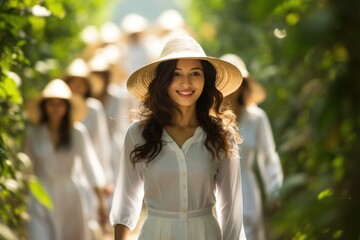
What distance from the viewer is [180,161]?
632cm

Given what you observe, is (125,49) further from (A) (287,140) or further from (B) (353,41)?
(B) (353,41)

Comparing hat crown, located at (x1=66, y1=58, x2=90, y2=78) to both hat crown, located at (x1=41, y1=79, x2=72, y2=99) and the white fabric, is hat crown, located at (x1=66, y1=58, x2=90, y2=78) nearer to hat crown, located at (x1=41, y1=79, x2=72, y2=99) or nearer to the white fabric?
the white fabric

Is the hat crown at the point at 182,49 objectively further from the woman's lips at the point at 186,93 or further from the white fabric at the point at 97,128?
the white fabric at the point at 97,128

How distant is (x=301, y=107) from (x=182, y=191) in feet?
2.85

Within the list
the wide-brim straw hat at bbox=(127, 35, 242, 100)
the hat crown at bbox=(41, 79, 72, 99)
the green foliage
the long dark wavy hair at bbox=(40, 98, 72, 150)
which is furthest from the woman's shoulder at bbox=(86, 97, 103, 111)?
the green foliage

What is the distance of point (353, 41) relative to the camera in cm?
376

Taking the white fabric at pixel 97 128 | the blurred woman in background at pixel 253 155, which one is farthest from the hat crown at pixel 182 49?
the white fabric at pixel 97 128

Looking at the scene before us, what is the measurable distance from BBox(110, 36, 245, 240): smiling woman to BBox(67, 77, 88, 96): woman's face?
23.4 feet

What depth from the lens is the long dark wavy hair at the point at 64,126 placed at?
10680 mm

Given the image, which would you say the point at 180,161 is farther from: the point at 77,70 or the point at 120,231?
the point at 77,70

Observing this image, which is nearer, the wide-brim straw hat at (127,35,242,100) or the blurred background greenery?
the blurred background greenery

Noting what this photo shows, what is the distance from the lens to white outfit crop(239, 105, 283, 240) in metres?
9.59

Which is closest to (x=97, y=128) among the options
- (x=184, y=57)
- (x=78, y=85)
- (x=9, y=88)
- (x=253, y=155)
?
(x=78, y=85)

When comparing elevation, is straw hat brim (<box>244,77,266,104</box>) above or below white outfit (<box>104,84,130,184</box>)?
below
